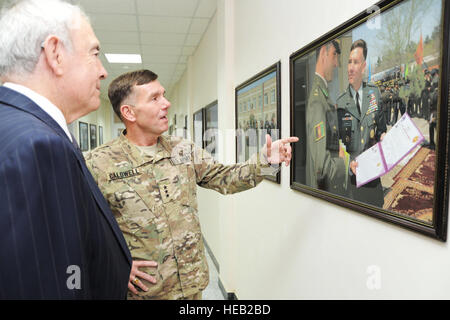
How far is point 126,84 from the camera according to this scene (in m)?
1.39

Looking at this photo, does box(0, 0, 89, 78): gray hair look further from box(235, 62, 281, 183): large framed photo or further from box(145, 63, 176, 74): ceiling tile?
box(145, 63, 176, 74): ceiling tile

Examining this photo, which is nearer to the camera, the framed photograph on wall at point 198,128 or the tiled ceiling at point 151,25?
the tiled ceiling at point 151,25

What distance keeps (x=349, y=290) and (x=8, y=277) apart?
99cm

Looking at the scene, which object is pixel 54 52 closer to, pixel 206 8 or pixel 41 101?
pixel 41 101

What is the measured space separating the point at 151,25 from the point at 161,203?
2.97m

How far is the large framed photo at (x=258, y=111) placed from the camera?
1658 millimetres

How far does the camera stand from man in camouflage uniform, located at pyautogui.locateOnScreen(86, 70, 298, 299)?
4.09 ft

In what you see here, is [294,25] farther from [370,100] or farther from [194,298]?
[194,298]

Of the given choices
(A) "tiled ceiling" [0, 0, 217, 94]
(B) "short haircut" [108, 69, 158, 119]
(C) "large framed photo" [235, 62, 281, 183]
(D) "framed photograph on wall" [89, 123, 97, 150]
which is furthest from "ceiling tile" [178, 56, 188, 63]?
(D) "framed photograph on wall" [89, 123, 97, 150]

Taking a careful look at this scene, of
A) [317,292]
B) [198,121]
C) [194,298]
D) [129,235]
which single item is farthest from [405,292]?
[198,121]

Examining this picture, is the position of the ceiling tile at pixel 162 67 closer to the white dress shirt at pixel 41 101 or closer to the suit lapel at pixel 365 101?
the suit lapel at pixel 365 101

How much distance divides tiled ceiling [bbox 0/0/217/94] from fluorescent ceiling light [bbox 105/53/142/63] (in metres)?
0.09

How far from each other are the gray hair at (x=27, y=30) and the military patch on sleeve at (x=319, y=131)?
89 cm

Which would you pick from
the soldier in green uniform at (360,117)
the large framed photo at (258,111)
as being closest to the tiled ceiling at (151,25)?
the large framed photo at (258,111)
